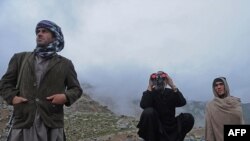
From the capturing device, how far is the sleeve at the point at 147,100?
18.4 ft

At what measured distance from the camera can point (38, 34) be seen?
3.49 meters

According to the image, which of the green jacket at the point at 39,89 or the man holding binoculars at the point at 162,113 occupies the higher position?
the green jacket at the point at 39,89

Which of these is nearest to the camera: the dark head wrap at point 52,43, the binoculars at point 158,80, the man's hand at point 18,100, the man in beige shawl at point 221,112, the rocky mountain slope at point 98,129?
the man's hand at point 18,100

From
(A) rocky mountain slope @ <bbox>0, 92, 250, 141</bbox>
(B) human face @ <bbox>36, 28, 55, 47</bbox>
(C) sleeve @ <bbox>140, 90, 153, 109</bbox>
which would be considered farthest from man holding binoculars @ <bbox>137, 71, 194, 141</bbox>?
(A) rocky mountain slope @ <bbox>0, 92, 250, 141</bbox>

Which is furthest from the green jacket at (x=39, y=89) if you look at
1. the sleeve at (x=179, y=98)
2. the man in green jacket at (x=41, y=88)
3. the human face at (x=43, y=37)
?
the sleeve at (x=179, y=98)

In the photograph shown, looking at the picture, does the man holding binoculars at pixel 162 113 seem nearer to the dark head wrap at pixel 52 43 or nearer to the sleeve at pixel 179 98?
the sleeve at pixel 179 98

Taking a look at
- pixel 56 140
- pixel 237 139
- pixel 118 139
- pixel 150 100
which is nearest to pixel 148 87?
pixel 150 100

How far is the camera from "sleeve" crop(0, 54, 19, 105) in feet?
11.0

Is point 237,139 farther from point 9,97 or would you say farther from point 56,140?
point 9,97

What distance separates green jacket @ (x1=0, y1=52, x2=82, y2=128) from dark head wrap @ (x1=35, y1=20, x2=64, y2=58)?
7 cm

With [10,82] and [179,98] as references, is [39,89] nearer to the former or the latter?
[10,82]

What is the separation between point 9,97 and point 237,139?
2.67 metres

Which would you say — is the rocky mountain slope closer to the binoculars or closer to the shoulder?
the binoculars

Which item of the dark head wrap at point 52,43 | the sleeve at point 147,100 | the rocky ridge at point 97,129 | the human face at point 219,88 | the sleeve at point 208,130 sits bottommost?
the rocky ridge at point 97,129
